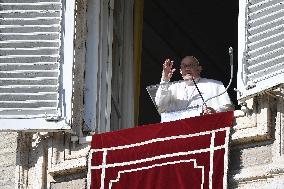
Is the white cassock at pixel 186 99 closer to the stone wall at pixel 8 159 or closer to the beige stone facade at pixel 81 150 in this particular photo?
the beige stone facade at pixel 81 150

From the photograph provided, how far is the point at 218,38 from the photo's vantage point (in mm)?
19516

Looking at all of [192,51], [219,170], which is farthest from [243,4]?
[192,51]

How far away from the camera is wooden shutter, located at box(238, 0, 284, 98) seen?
14.1 metres

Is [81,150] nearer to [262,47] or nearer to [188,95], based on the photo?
[188,95]

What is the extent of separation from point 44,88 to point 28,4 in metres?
0.77

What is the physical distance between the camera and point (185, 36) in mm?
19250

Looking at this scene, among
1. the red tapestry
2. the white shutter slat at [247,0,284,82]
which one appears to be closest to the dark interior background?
the red tapestry

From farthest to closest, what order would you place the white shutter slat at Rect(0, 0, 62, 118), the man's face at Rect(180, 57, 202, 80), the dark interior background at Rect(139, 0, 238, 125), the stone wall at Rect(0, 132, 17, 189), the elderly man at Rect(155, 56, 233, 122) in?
the dark interior background at Rect(139, 0, 238, 125), the man's face at Rect(180, 57, 202, 80), the stone wall at Rect(0, 132, 17, 189), the white shutter slat at Rect(0, 0, 62, 118), the elderly man at Rect(155, 56, 233, 122)

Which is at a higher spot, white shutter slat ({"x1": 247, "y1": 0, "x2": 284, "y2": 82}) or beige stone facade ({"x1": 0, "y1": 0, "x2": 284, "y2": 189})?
white shutter slat ({"x1": 247, "y1": 0, "x2": 284, "y2": 82})

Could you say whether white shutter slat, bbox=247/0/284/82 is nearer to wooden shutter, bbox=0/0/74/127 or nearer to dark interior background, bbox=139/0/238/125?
wooden shutter, bbox=0/0/74/127

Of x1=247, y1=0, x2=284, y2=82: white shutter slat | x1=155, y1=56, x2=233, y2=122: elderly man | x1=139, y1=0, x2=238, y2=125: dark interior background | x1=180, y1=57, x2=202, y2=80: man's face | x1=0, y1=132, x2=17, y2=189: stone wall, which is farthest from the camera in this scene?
x1=139, y1=0, x2=238, y2=125: dark interior background

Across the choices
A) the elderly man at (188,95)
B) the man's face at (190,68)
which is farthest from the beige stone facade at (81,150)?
the man's face at (190,68)

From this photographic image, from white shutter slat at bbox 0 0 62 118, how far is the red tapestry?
600 mm

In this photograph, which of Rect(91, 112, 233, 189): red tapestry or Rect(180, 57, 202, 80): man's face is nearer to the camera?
Rect(91, 112, 233, 189): red tapestry
